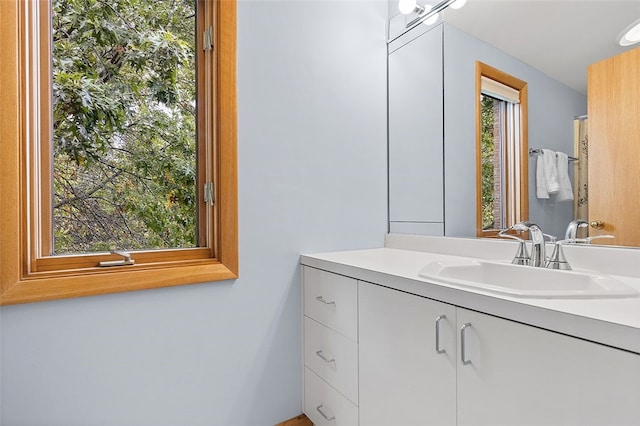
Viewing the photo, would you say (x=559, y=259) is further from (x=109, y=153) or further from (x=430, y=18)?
(x=109, y=153)

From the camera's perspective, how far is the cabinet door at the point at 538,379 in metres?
0.62

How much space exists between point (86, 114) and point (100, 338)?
2.47 feet

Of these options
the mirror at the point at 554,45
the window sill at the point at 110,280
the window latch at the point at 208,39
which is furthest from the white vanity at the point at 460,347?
the window latch at the point at 208,39

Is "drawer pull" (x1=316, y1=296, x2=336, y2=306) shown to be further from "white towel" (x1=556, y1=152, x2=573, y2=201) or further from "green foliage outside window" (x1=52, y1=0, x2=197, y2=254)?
"white towel" (x1=556, y1=152, x2=573, y2=201)

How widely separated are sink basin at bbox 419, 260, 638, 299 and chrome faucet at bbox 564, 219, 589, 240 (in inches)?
9.2

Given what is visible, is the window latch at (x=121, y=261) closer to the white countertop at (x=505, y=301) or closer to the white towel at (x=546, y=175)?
the white countertop at (x=505, y=301)

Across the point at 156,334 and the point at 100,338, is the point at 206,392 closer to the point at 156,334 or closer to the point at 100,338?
the point at 156,334

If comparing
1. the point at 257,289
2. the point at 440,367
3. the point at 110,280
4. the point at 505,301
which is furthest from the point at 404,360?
the point at 110,280

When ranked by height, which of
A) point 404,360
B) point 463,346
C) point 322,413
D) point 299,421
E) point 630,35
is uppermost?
point 630,35

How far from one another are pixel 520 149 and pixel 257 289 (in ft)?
3.83

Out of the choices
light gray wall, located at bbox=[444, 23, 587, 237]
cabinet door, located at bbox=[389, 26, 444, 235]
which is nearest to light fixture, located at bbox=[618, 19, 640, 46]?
light gray wall, located at bbox=[444, 23, 587, 237]

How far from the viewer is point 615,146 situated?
1.12 meters

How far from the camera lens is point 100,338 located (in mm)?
1182

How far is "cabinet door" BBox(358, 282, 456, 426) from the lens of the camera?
93 centimetres
